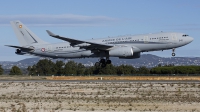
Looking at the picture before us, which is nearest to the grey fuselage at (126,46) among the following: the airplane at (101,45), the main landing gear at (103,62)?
the airplane at (101,45)

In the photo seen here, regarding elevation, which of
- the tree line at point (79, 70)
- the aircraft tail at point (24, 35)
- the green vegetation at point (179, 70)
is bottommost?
the green vegetation at point (179, 70)

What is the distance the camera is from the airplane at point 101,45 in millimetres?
59562

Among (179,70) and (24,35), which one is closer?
(24,35)

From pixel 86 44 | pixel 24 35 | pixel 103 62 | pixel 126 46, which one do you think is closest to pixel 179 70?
pixel 103 62

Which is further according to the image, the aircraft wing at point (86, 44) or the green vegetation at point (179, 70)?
the green vegetation at point (179, 70)

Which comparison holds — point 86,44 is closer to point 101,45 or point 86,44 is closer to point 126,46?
point 101,45

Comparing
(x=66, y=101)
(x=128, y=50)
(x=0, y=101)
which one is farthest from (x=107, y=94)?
(x=128, y=50)

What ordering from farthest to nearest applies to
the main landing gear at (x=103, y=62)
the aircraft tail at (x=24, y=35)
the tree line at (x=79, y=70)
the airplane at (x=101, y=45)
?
the tree line at (x=79, y=70)
the aircraft tail at (x=24, y=35)
the main landing gear at (x=103, y=62)
the airplane at (x=101, y=45)

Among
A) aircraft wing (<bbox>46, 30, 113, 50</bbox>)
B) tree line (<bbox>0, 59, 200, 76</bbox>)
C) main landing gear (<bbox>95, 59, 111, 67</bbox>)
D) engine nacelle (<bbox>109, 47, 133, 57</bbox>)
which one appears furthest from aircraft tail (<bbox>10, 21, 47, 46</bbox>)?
tree line (<bbox>0, 59, 200, 76</bbox>)

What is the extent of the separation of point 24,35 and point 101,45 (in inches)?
581

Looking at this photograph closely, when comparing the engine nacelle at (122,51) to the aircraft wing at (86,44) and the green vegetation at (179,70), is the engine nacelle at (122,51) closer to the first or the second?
the aircraft wing at (86,44)

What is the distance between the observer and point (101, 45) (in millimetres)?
62344

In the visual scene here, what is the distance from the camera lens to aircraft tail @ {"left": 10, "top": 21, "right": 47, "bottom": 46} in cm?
7094

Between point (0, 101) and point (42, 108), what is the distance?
18.8 ft
